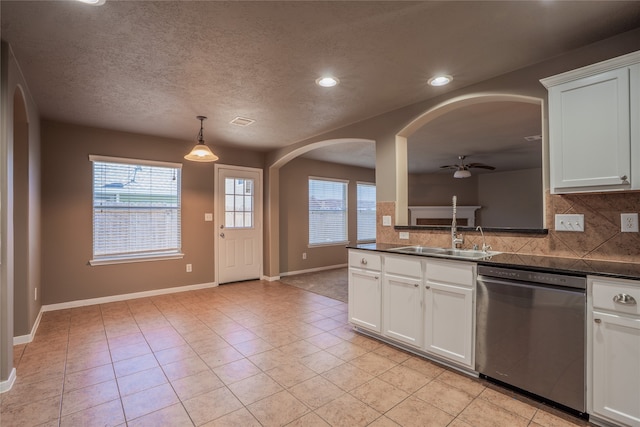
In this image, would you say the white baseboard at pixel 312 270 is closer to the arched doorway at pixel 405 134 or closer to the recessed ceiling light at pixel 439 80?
the arched doorway at pixel 405 134

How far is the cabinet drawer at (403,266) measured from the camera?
8.63 ft

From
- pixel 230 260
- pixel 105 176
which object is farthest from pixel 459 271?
pixel 105 176

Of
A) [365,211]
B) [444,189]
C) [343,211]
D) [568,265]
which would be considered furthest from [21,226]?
[444,189]

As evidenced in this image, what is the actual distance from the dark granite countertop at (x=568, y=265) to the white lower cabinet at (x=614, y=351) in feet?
0.17

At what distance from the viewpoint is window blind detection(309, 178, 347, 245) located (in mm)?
6754

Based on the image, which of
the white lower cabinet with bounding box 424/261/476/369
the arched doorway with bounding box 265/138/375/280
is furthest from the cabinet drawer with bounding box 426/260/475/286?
the arched doorway with bounding box 265/138/375/280

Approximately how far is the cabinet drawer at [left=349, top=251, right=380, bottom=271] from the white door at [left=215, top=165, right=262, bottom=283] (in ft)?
9.80

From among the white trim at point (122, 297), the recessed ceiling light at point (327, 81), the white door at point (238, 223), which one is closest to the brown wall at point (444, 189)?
the white door at point (238, 223)

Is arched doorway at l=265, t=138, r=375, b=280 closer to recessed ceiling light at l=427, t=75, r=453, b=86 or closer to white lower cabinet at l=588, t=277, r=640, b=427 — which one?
recessed ceiling light at l=427, t=75, r=453, b=86

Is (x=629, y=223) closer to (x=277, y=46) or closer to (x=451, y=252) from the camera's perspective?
(x=451, y=252)

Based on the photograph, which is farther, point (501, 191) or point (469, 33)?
point (501, 191)

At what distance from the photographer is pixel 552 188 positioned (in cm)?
221

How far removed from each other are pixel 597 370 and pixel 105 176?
18.0 feet

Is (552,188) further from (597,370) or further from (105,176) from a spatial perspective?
(105,176)
